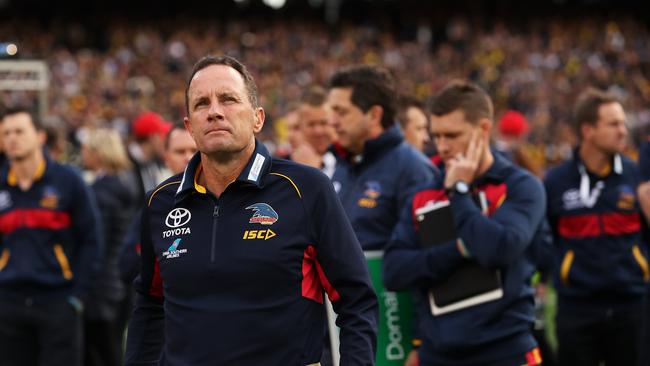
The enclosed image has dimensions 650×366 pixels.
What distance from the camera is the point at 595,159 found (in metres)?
6.78

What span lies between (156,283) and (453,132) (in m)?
1.83

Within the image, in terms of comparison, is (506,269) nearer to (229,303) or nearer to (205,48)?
(229,303)

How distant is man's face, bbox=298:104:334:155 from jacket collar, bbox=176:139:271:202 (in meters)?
3.32

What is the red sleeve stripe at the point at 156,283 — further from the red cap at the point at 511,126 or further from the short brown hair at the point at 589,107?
the red cap at the point at 511,126

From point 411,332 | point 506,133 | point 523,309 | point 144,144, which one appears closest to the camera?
point 523,309

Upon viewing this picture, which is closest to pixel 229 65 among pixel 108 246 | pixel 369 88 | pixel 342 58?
pixel 369 88

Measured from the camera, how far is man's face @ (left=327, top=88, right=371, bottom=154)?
18.3ft

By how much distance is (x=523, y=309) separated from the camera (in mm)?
4648

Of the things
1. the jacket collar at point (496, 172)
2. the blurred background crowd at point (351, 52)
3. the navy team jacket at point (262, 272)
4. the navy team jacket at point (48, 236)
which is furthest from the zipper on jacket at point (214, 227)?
the blurred background crowd at point (351, 52)

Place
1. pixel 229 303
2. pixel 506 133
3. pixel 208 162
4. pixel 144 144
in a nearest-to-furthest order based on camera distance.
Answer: pixel 229 303
pixel 208 162
pixel 144 144
pixel 506 133

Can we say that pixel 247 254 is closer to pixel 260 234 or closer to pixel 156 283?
pixel 260 234

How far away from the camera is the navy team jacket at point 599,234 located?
21.4 ft

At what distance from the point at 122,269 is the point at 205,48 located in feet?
90.7

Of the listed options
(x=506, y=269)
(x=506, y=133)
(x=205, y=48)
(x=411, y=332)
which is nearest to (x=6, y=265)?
(x=411, y=332)
